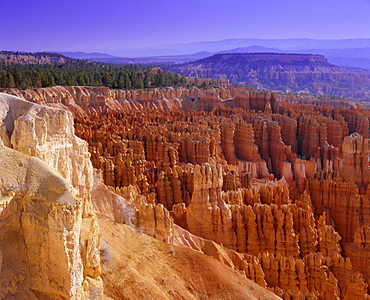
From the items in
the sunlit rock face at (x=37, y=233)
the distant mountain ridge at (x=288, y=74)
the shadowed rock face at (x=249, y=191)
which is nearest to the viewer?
the sunlit rock face at (x=37, y=233)

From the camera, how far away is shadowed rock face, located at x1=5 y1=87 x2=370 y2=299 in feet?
57.3

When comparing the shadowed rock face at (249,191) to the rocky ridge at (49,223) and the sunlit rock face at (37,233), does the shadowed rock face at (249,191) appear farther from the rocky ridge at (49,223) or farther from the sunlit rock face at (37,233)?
the sunlit rock face at (37,233)

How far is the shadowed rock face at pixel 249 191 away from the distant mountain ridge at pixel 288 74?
303 feet

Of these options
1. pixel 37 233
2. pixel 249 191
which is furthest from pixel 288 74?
pixel 37 233

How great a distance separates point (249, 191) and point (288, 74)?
14755cm

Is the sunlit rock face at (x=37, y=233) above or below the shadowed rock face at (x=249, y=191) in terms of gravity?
above

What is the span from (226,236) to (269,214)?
2.54 metres

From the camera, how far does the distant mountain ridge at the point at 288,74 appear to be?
144000mm

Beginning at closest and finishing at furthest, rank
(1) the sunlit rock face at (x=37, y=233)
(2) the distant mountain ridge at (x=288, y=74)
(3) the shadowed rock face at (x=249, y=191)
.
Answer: (1) the sunlit rock face at (x=37, y=233)
(3) the shadowed rock face at (x=249, y=191)
(2) the distant mountain ridge at (x=288, y=74)

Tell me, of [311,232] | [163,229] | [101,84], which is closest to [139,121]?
[101,84]

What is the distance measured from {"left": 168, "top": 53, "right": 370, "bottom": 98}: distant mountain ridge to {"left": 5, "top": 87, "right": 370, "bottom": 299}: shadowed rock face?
303ft

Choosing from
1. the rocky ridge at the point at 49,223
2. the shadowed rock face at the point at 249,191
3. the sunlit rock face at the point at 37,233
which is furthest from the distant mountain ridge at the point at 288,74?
the sunlit rock face at the point at 37,233

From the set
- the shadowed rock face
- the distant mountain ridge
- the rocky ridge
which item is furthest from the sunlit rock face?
the distant mountain ridge

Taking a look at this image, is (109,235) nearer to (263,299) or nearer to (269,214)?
(263,299)
